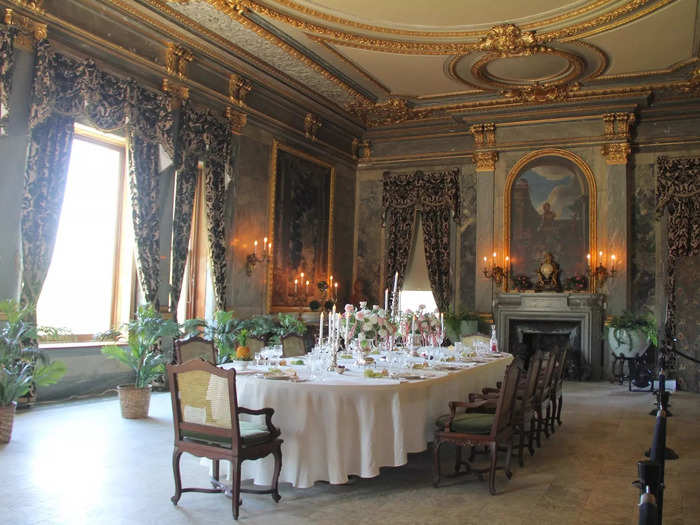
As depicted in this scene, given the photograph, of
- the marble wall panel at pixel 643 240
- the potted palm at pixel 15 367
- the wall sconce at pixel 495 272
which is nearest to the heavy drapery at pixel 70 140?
the potted palm at pixel 15 367

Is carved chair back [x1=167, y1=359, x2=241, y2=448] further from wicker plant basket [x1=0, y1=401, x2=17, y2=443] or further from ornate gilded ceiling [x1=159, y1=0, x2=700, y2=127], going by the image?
ornate gilded ceiling [x1=159, y1=0, x2=700, y2=127]

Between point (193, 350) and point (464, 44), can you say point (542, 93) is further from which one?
point (193, 350)

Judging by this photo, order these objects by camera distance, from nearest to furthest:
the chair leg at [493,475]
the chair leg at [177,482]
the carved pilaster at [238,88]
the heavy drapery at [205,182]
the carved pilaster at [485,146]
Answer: the chair leg at [177,482] < the chair leg at [493,475] < the heavy drapery at [205,182] < the carved pilaster at [238,88] < the carved pilaster at [485,146]

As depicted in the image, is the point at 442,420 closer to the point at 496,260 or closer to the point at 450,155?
the point at 496,260

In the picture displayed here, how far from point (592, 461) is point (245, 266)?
615 cm

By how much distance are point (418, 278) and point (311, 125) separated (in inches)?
150

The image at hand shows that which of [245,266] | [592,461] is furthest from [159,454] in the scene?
[245,266]

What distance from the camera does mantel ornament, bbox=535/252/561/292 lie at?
1180 cm

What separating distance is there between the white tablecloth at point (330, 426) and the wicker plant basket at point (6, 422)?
8.00 feet

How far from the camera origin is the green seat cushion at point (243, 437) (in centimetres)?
404

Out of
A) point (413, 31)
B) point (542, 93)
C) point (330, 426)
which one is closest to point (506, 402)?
point (330, 426)

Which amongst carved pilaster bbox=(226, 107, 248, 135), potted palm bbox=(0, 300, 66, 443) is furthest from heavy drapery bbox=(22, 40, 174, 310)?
carved pilaster bbox=(226, 107, 248, 135)

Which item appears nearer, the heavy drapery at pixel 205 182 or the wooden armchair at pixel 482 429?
the wooden armchair at pixel 482 429

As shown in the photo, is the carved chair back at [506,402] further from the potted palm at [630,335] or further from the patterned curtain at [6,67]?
the potted palm at [630,335]
